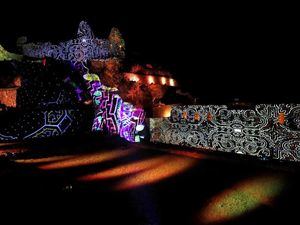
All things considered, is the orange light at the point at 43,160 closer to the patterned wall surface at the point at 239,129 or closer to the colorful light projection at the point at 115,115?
the colorful light projection at the point at 115,115

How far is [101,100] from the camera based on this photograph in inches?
468

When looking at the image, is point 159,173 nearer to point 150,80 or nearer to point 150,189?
point 150,189

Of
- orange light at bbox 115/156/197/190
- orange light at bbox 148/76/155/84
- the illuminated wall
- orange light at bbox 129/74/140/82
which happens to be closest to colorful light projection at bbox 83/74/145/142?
orange light at bbox 115/156/197/190

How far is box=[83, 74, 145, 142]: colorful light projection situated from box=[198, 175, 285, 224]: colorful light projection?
18.7 ft

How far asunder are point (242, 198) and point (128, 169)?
290 cm

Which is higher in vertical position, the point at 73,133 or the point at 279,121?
the point at 279,121

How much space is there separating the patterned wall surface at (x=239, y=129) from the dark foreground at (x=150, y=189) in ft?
1.58

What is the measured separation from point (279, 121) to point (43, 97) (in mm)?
9874

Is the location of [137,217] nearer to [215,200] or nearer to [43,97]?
[215,200]

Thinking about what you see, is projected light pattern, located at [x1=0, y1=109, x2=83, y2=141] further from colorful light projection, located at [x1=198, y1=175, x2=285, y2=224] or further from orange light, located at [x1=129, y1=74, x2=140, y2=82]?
orange light, located at [x1=129, y1=74, x2=140, y2=82]

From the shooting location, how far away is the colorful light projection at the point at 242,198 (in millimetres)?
3807

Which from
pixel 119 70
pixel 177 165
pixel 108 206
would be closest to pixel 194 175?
pixel 177 165

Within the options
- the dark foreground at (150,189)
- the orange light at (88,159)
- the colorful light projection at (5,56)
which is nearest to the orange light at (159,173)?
the dark foreground at (150,189)

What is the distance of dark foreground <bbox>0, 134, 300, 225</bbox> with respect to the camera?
3.85 m
